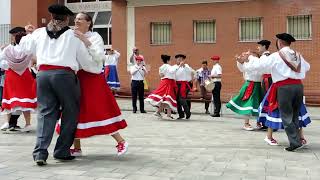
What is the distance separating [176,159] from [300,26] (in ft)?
43.5

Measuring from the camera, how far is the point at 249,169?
615 cm

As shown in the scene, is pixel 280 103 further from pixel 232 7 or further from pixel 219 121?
pixel 232 7

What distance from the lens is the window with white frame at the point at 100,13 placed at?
989 inches

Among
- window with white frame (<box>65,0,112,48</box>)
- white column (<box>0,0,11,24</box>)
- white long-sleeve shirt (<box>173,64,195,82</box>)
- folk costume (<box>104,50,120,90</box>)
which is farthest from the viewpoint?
white column (<box>0,0,11,24</box>)

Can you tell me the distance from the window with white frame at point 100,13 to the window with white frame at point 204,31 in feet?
18.9

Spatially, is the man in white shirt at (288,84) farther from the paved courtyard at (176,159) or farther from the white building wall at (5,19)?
the white building wall at (5,19)

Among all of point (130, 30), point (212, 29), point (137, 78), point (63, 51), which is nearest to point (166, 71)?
point (137, 78)

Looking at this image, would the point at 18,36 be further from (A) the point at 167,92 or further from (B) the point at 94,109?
(A) the point at 167,92

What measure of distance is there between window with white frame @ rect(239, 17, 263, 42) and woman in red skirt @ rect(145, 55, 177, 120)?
6.74 m

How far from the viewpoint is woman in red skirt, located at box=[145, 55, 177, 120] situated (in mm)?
13188

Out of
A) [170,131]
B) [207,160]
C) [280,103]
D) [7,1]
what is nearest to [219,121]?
[170,131]

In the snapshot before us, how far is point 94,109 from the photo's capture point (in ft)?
21.7

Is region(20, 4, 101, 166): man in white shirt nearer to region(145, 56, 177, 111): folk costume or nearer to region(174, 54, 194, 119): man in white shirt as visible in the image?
region(145, 56, 177, 111): folk costume

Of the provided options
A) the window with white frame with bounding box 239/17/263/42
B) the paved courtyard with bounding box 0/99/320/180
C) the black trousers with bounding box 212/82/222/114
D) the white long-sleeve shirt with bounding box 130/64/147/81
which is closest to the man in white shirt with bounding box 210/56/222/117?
the black trousers with bounding box 212/82/222/114
